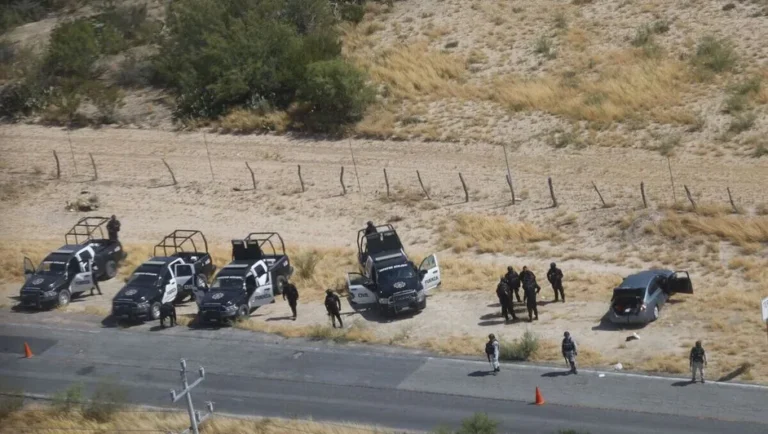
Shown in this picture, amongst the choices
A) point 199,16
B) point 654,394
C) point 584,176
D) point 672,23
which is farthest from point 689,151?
point 199,16

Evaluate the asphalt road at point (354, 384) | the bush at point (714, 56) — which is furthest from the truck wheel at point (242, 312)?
the bush at point (714, 56)

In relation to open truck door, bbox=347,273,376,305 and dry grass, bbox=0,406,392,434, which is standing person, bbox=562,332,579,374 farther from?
open truck door, bbox=347,273,376,305

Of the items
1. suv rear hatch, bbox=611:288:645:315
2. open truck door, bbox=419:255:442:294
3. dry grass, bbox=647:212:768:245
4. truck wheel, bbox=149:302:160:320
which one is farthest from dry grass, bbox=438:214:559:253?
truck wheel, bbox=149:302:160:320

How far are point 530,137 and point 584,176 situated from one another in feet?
14.6

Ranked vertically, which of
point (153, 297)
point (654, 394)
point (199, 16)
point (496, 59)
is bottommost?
point (654, 394)

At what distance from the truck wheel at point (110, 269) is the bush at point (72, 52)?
2343cm

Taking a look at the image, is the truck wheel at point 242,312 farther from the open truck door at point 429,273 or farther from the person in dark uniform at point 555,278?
the person in dark uniform at point 555,278

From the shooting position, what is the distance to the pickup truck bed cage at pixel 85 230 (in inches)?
1773

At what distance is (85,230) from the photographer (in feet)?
160

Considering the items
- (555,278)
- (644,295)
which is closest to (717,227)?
(555,278)

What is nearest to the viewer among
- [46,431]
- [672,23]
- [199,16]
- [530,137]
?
[46,431]

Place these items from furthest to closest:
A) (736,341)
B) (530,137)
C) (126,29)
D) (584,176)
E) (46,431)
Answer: (126,29) < (530,137) < (584,176) < (736,341) < (46,431)

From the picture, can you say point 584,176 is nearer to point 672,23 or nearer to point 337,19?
point 672,23

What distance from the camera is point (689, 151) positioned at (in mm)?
47656
